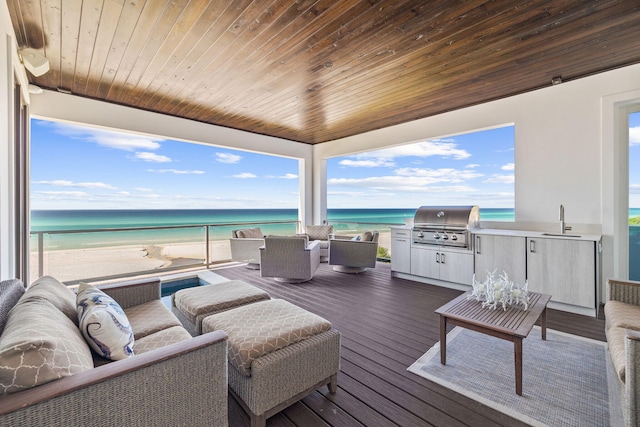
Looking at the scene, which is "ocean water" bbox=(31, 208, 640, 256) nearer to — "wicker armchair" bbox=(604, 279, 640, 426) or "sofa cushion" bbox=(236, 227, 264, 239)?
"sofa cushion" bbox=(236, 227, 264, 239)

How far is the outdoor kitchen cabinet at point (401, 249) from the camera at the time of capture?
4.71 m

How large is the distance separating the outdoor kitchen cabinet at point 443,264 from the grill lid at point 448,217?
370 mm

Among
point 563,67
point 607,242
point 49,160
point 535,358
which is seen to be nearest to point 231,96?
point 563,67

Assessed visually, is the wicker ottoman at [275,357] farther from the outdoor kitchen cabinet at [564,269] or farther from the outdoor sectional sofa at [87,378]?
the outdoor kitchen cabinet at [564,269]

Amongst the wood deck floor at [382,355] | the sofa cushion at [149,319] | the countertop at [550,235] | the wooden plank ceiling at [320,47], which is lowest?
the wood deck floor at [382,355]

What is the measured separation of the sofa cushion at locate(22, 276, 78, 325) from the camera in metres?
1.45

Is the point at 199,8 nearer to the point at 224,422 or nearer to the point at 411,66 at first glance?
the point at 411,66

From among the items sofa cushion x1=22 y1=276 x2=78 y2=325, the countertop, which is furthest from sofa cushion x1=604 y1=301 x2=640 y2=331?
sofa cushion x1=22 y1=276 x2=78 y2=325

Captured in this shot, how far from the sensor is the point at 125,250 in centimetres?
530

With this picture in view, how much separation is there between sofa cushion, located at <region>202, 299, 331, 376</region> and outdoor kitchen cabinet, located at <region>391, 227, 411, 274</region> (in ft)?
10.1

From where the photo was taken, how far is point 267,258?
15.1 feet

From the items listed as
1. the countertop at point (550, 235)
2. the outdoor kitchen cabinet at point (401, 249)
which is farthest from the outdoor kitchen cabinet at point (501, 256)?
the outdoor kitchen cabinet at point (401, 249)

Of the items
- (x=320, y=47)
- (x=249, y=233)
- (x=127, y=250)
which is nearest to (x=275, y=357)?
(x=320, y=47)

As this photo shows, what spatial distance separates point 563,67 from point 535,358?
319cm
